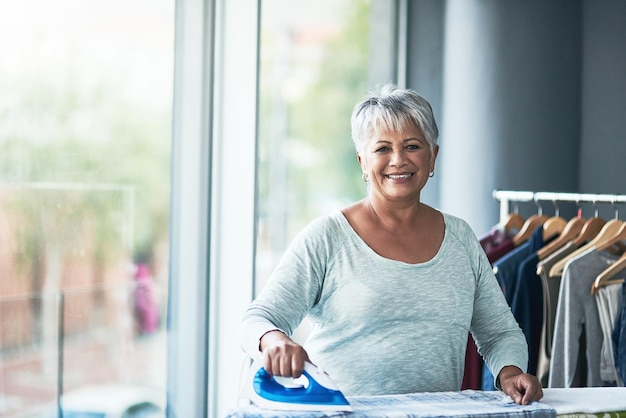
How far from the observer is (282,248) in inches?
128

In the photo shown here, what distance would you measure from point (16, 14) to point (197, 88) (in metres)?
0.66

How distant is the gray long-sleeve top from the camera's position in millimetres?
1485

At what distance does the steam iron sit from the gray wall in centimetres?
199

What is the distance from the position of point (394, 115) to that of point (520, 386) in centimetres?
57

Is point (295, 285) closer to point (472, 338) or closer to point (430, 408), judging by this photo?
point (430, 408)

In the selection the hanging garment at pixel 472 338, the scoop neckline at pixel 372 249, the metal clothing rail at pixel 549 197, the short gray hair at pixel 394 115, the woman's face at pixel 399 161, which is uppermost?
the short gray hair at pixel 394 115

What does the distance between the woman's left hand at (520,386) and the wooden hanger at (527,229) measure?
3.77 ft

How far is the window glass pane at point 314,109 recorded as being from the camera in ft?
10.9

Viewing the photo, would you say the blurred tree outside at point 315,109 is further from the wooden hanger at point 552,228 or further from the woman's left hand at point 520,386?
the woman's left hand at point 520,386

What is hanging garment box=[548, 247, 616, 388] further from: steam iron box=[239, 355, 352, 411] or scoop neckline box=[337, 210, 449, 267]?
steam iron box=[239, 355, 352, 411]

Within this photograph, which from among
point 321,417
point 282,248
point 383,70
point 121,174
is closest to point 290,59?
point 383,70

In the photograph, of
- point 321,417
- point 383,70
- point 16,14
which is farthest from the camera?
point 383,70

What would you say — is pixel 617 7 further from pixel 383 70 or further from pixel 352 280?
pixel 352 280

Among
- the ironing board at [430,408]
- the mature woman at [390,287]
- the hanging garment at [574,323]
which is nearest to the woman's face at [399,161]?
the mature woman at [390,287]
